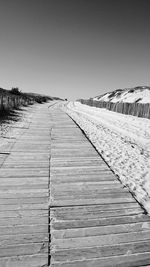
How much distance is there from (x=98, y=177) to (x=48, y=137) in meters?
4.91

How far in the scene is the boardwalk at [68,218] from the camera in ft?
8.43

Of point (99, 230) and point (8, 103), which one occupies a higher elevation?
point (8, 103)

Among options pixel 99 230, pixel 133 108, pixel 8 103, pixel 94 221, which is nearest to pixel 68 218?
pixel 94 221

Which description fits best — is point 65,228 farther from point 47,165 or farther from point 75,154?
point 75,154

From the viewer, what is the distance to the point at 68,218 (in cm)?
334

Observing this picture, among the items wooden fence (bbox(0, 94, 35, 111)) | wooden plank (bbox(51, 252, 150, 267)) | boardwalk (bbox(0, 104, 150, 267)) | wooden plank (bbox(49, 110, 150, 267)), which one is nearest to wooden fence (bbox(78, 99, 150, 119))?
wooden fence (bbox(0, 94, 35, 111))

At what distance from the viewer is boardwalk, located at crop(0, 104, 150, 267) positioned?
8.43 feet

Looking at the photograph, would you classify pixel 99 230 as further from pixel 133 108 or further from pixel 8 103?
pixel 133 108

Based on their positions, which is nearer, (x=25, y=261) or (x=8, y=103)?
(x=25, y=261)

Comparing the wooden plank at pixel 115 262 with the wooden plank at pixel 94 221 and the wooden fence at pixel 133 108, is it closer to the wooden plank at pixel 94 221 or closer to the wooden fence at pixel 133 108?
the wooden plank at pixel 94 221

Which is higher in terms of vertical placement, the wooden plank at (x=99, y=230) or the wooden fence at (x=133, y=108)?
the wooden fence at (x=133, y=108)

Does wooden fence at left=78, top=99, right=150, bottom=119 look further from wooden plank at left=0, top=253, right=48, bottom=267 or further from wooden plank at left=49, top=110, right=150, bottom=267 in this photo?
wooden plank at left=0, top=253, right=48, bottom=267

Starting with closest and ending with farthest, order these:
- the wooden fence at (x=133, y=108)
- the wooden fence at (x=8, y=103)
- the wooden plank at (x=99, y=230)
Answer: the wooden plank at (x=99, y=230)
the wooden fence at (x=8, y=103)
the wooden fence at (x=133, y=108)

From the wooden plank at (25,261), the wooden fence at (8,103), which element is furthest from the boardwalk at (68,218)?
the wooden fence at (8,103)
